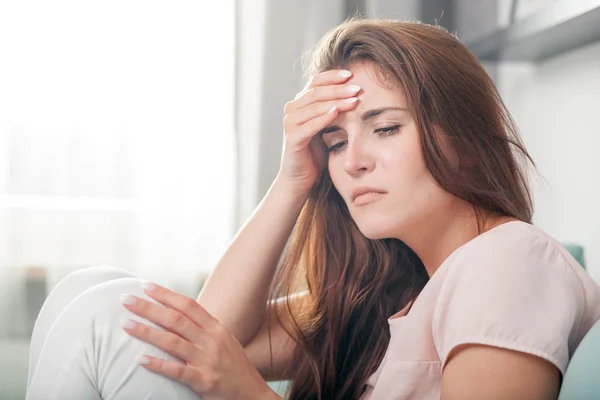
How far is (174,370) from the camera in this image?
1017 millimetres

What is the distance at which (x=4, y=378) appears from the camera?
2.77 metres

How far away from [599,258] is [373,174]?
3.52 feet

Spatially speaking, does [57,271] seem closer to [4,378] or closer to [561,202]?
[4,378]

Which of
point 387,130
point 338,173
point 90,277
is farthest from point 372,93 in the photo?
point 90,277

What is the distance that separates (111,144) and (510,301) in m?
2.26

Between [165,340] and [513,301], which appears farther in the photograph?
[165,340]

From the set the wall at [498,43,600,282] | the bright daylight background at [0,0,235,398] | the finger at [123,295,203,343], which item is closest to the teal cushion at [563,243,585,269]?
the wall at [498,43,600,282]

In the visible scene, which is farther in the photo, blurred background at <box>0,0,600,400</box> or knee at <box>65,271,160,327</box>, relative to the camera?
blurred background at <box>0,0,600,400</box>

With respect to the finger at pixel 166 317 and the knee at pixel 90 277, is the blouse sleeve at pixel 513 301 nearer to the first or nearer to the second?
the finger at pixel 166 317

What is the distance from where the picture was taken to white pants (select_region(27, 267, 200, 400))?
101 cm

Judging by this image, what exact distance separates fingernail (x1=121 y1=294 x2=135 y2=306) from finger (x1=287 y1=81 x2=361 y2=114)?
1.62 ft

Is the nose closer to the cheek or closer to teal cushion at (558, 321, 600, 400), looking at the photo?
the cheek

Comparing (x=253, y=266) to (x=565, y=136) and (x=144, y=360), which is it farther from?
(x=565, y=136)

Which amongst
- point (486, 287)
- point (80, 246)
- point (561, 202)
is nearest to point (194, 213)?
point (80, 246)
